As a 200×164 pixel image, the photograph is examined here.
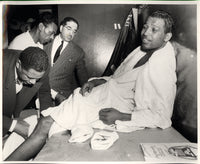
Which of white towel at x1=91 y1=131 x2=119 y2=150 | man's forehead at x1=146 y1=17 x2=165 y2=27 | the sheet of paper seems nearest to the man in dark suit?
white towel at x1=91 y1=131 x2=119 y2=150

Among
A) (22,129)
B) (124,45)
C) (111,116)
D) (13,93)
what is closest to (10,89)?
(13,93)

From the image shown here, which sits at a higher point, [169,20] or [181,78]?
[169,20]

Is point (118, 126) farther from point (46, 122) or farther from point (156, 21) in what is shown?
point (156, 21)

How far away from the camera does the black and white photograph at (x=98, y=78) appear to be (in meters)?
1.38

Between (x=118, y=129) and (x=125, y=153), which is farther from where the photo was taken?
(x=118, y=129)

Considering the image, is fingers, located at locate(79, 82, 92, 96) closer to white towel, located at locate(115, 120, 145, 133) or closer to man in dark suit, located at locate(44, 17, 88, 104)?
man in dark suit, located at locate(44, 17, 88, 104)

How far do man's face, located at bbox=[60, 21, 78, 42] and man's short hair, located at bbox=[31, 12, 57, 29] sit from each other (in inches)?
2.8

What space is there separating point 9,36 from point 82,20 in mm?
473

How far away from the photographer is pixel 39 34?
1482 mm

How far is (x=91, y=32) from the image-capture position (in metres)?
1.50

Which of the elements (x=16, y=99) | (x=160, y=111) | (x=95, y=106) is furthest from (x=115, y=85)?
(x=16, y=99)

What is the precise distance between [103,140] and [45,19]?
0.84m

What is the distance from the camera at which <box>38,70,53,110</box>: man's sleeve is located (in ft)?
4.93

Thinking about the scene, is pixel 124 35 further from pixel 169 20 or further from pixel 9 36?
pixel 9 36
